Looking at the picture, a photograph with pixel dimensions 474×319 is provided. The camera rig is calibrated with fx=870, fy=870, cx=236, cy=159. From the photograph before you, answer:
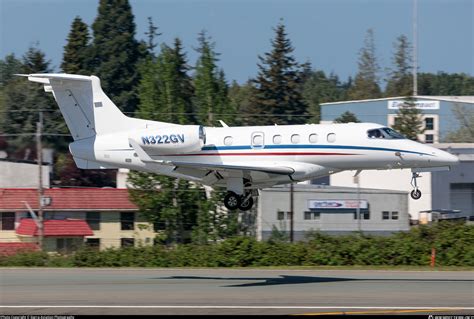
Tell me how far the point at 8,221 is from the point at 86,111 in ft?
88.3

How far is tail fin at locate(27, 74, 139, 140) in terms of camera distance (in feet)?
96.0

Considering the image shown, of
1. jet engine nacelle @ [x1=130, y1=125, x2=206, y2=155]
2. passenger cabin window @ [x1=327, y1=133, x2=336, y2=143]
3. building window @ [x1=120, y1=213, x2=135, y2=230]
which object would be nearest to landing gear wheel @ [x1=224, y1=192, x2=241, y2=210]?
jet engine nacelle @ [x1=130, y1=125, x2=206, y2=155]

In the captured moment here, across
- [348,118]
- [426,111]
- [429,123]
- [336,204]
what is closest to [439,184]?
[336,204]

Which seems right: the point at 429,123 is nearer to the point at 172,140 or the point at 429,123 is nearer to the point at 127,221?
the point at 127,221

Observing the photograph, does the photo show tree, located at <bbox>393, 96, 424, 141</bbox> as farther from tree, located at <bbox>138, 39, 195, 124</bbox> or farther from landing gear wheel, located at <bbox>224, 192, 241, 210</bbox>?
landing gear wheel, located at <bbox>224, 192, 241, 210</bbox>

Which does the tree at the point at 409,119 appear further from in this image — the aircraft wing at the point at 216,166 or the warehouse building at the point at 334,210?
the aircraft wing at the point at 216,166

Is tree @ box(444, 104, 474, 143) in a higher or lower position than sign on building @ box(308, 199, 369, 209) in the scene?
higher

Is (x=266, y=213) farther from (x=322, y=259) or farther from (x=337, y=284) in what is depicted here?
(x=337, y=284)

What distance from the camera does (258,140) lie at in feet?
91.7

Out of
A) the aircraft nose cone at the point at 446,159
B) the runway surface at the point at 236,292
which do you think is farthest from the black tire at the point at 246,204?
the aircraft nose cone at the point at 446,159

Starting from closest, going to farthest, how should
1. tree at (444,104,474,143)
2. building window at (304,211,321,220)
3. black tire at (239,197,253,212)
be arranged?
black tire at (239,197,253,212) → building window at (304,211,321,220) → tree at (444,104,474,143)

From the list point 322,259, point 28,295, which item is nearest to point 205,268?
point 322,259

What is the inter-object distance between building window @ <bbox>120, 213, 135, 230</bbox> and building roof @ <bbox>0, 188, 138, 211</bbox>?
2.17 ft

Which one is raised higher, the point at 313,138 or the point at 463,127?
the point at 463,127
